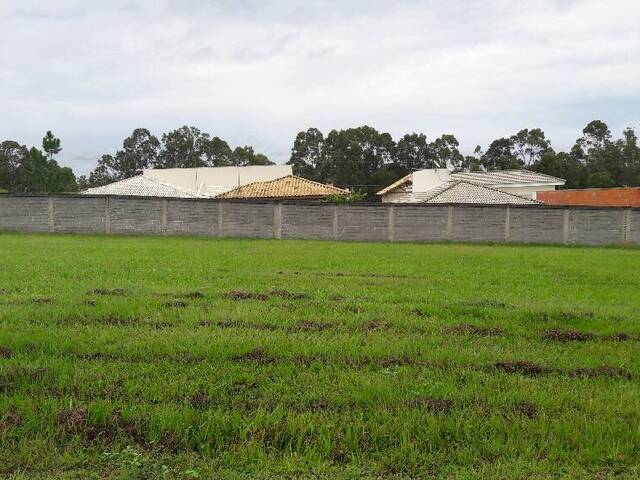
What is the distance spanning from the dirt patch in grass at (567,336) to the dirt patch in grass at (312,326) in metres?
2.32

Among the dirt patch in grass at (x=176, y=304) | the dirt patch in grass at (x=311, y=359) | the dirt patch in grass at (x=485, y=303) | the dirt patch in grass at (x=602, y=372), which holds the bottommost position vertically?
the dirt patch in grass at (x=602, y=372)

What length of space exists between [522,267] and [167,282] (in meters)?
8.79

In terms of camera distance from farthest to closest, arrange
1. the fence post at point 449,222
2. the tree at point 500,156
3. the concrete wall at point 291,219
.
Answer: the tree at point 500,156 < the fence post at point 449,222 < the concrete wall at point 291,219

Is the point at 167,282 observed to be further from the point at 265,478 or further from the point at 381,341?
the point at 265,478

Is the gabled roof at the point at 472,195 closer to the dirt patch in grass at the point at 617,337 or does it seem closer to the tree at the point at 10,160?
the dirt patch in grass at the point at 617,337

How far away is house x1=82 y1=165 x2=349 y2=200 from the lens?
4278 cm

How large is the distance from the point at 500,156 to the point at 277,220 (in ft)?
226

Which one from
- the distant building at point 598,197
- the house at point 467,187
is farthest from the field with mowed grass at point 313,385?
the distant building at point 598,197

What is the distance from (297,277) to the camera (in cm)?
1158

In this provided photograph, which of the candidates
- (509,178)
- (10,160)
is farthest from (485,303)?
(10,160)

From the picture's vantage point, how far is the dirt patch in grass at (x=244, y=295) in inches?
340

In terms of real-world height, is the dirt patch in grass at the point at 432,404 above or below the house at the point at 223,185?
below

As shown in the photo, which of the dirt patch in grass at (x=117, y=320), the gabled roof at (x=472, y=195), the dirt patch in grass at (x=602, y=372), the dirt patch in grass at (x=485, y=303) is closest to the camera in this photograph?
the dirt patch in grass at (x=602, y=372)

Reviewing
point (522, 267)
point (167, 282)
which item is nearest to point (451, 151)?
point (522, 267)
